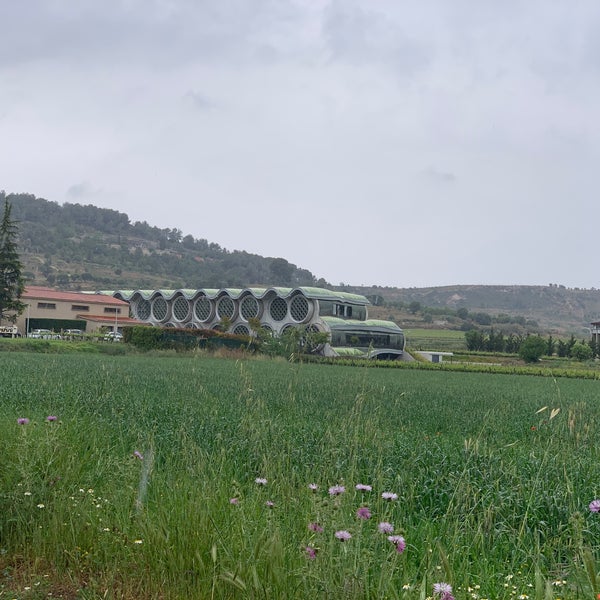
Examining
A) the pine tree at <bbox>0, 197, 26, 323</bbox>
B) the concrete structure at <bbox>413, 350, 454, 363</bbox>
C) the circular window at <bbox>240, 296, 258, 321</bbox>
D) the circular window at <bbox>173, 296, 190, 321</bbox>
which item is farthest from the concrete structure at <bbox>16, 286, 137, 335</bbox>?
the concrete structure at <bbox>413, 350, 454, 363</bbox>

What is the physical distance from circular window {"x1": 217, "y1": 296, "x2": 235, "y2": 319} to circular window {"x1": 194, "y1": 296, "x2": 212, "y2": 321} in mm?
1403

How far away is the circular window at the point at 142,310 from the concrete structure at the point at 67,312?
301 inches

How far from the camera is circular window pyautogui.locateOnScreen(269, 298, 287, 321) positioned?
71312 millimetres

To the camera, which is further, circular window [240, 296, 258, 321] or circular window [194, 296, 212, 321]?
circular window [194, 296, 212, 321]

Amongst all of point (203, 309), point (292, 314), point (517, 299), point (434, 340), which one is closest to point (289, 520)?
point (292, 314)

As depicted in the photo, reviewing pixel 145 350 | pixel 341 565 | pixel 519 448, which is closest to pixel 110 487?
pixel 341 565

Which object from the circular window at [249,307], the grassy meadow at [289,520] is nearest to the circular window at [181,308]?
the circular window at [249,307]

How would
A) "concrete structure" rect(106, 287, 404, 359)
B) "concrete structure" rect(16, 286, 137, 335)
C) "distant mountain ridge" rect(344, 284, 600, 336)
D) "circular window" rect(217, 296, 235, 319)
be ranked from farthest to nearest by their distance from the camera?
1. "distant mountain ridge" rect(344, 284, 600, 336)
2. "circular window" rect(217, 296, 235, 319)
3. "concrete structure" rect(106, 287, 404, 359)
4. "concrete structure" rect(16, 286, 137, 335)

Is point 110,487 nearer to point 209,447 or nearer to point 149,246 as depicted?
point 209,447

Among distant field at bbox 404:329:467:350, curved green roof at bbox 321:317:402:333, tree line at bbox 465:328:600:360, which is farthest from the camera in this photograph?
distant field at bbox 404:329:467:350

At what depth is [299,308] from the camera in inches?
2761

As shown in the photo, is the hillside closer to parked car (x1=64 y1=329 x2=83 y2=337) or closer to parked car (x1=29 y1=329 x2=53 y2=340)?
parked car (x1=29 y1=329 x2=53 y2=340)

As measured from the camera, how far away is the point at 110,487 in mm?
5492

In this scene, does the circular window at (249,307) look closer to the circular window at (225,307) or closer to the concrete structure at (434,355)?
the circular window at (225,307)
